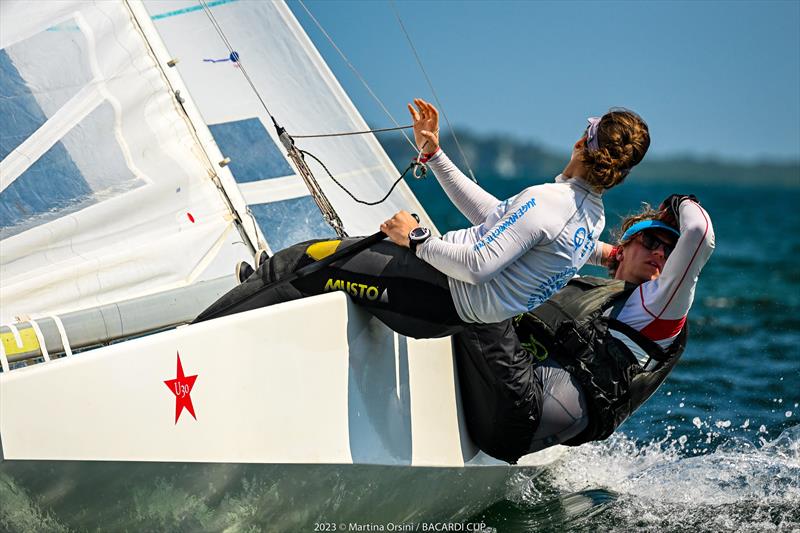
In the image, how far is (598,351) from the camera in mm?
2535

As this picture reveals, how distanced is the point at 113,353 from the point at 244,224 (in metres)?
1.29

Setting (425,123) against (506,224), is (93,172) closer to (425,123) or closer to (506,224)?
(425,123)

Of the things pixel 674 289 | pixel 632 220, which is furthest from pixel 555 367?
pixel 632 220

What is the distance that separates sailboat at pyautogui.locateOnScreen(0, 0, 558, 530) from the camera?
6.20 feet

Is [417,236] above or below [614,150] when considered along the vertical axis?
below

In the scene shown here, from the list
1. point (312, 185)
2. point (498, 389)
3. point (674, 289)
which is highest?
point (312, 185)

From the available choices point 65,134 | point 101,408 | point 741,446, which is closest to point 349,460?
point 101,408

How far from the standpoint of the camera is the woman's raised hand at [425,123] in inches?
96.3

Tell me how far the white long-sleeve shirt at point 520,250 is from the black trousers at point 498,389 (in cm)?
22

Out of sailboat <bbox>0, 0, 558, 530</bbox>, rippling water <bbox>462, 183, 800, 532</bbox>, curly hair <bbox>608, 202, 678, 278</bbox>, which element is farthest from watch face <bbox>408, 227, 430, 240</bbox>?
rippling water <bbox>462, 183, 800, 532</bbox>

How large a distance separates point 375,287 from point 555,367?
0.59m

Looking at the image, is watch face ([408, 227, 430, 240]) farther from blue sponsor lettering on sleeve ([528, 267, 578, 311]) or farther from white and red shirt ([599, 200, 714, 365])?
white and red shirt ([599, 200, 714, 365])

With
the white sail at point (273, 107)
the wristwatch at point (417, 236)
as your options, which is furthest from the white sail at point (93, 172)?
the wristwatch at point (417, 236)

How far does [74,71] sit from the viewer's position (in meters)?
2.93
